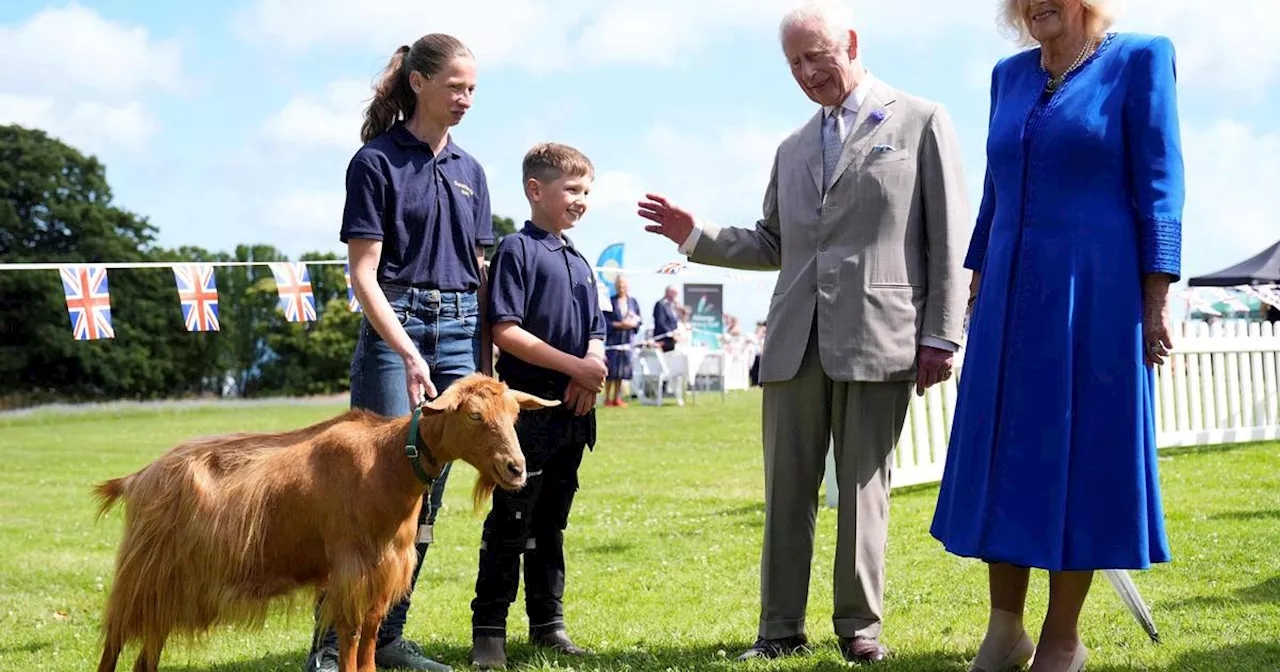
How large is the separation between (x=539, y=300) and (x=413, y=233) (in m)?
0.63

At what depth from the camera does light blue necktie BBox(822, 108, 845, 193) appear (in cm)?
476

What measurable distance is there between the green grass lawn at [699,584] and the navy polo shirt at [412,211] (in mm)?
1308

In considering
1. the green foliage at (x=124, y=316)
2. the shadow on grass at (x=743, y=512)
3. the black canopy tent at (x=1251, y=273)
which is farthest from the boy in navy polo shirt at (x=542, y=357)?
the green foliage at (x=124, y=316)

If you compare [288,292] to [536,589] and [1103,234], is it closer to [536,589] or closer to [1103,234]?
[536,589]

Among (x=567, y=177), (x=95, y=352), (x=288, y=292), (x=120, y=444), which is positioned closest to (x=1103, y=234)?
(x=567, y=177)

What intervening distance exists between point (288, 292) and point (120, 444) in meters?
6.79

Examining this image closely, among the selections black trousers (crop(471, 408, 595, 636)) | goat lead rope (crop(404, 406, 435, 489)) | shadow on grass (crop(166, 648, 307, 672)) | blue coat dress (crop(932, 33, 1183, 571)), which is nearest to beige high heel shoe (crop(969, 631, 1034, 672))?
blue coat dress (crop(932, 33, 1183, 571))

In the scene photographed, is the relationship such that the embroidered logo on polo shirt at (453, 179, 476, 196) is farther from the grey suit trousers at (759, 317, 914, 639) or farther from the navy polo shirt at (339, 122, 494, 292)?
the grey suit trousers at (759, 317, 914, 639)

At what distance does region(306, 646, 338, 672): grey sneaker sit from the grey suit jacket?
79.6 inches

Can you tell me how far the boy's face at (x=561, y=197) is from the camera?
500 centimetres

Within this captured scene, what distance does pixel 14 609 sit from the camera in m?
6.71

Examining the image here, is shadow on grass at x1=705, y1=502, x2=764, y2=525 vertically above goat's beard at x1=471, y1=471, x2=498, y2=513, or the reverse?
goat's beard at x1=471, y1=471, x2=498, y2=513

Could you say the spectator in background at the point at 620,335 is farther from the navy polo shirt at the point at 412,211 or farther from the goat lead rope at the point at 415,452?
the goat lead rope at the point at 415,452

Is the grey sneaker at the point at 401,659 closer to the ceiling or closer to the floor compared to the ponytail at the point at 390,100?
closer to the floor
